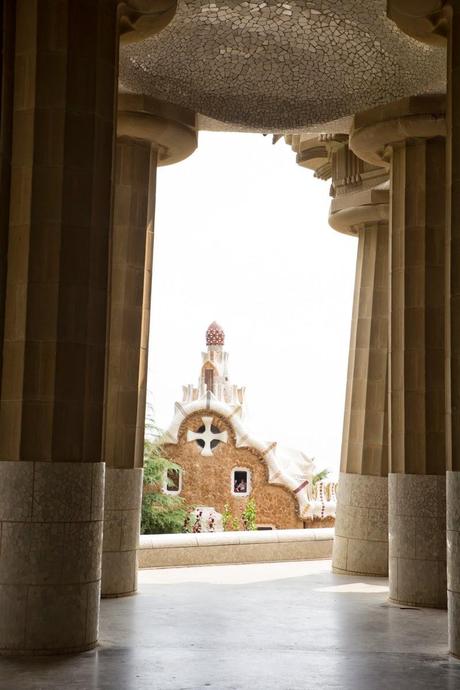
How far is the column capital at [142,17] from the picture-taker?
12.1 m

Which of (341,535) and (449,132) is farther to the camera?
Result: (341,535)

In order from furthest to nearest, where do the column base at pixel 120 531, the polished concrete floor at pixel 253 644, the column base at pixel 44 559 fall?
the column base at pixel 120 531, the column base at pixel 44 559, the polished concrete floor at pixel 253 644

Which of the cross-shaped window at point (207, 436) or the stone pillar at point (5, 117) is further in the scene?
the cross-shaped window at point (207, 436)

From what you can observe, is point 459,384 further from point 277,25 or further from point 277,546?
point 277,546

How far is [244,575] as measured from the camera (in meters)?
18.5

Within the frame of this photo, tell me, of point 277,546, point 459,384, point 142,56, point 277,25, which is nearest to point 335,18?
point 277,25

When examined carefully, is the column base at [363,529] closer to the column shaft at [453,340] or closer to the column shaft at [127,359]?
the column shaft at [127,359]

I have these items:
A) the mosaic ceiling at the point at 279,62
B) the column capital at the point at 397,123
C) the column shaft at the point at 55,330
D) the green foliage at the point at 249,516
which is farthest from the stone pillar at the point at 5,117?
the green foliage at the point at 249,516

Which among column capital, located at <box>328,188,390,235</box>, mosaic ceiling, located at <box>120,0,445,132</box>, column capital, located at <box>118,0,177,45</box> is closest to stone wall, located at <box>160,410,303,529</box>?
column capital, located at <box>328,188,390,235</box>

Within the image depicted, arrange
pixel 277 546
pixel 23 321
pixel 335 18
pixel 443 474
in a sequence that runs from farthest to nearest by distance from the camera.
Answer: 1. pixel 277 546
2. pixel 443 474
3. pixel 335 18
4. pixel 23 321

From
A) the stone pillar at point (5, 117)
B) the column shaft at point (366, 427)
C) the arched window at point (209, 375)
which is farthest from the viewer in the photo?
the arched window at point (209, 375)

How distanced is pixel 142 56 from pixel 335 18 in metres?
3.23

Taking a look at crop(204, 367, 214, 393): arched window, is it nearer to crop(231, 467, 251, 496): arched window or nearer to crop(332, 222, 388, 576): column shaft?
crop(231, 467, 251, 496): arched window

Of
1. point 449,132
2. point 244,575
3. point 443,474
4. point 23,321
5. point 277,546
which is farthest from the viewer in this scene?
point 277,546
